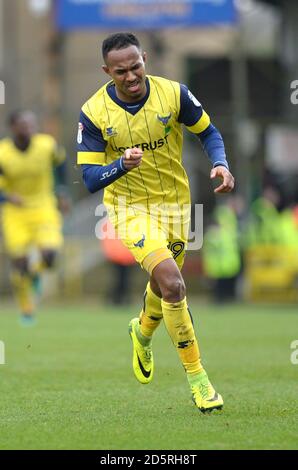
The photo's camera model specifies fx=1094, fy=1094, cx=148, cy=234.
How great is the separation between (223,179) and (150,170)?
28.1 inches

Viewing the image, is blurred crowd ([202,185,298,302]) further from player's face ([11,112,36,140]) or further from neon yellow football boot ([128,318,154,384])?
A: neon yellow football boot ([128,318,154,384])

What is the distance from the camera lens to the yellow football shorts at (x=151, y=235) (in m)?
7.14

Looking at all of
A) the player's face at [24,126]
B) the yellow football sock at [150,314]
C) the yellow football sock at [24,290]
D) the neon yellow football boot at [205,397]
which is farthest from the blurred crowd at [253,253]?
the neon yellow football boot at [205,397]

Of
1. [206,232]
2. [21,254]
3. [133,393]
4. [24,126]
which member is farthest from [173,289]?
[206,232]

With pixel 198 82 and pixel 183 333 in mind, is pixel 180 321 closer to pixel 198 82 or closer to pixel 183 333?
pixel 183 333

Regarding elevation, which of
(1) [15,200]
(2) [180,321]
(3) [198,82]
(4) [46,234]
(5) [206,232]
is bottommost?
(5) [206,232]

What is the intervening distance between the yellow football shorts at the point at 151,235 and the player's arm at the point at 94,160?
1.32 ft

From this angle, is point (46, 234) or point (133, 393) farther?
point (46, 234)

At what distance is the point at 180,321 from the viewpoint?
7031mm

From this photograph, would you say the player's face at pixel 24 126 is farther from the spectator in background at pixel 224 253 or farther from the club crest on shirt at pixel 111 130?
the spectator in background at pixel 224 253

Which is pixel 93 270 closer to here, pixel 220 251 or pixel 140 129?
pixel 220 251

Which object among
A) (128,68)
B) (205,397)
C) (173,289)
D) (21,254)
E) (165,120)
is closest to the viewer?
(205,397)
